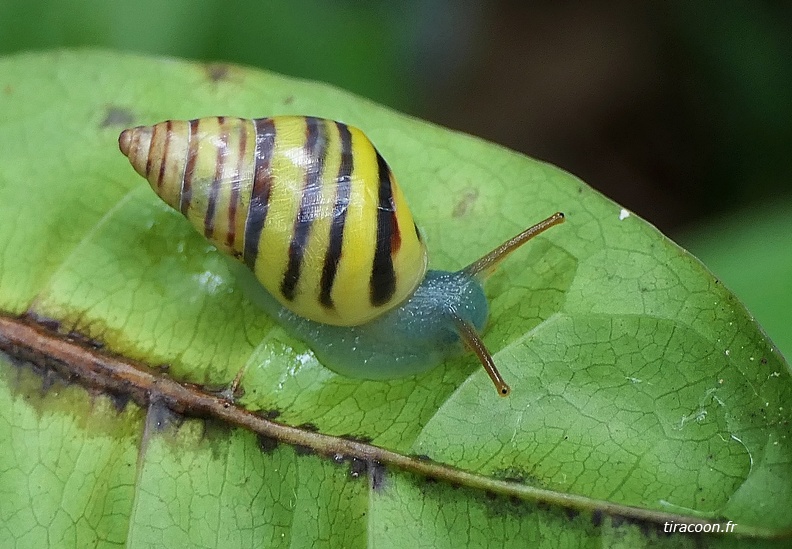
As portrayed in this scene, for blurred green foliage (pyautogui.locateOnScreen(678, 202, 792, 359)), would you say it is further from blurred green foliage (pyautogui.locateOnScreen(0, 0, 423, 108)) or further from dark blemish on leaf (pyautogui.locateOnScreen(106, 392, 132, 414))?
dark blemish on leaf (pyautogui.locateOnScreen(106, 392, 132, 414))

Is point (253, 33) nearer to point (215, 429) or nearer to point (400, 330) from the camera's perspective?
point (400, 330)

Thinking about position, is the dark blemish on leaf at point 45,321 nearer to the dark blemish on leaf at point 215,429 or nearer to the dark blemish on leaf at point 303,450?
the dark blemish on leaf at point 215,429

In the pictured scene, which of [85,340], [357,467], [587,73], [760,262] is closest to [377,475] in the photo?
[357,467]

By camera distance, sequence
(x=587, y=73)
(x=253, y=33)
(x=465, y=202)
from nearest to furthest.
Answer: (x=465, y=202) < (x=253, y=33) < (x=587, y=73)

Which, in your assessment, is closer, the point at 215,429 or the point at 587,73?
the point at 215,429

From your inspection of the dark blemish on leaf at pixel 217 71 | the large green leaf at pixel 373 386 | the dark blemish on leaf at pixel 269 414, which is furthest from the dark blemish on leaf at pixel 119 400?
the dark blemish on leaf at pixel 217 71

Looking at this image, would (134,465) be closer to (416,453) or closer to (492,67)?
(416,453)
